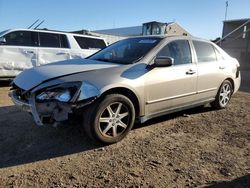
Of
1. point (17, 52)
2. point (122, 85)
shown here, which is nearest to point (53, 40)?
point (17, 52)

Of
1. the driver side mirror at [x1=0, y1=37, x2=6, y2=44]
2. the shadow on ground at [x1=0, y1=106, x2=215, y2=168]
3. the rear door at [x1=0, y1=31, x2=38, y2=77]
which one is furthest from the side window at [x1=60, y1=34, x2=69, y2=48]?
the shadow on ground at [x1=0, y1=106, x2=215, y2=168]

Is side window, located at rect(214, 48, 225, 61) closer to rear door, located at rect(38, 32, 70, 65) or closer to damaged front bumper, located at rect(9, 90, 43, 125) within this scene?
damaged front bumper, located at rect(9, 90, 43, 125)

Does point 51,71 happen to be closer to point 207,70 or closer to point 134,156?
point 134,156

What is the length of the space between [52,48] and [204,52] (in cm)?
566

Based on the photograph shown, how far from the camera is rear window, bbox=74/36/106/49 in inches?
435

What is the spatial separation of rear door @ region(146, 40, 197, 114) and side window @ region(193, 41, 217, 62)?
0.29m

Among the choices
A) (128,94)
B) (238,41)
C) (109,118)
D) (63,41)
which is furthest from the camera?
(238,41)

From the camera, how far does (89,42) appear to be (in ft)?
37.3

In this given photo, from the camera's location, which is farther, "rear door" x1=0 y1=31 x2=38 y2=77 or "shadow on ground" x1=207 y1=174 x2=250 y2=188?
"rear door" x1=0 y1=31 x2=38 y2=77

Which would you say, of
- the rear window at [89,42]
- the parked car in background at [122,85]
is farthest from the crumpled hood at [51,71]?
the rear window at [89,42]

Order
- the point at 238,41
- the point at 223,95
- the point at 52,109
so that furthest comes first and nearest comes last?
the point at 238,41
the point at 223,95
the point at 52,109

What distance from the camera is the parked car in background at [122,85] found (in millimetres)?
4312

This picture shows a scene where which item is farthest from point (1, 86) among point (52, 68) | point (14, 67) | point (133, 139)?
point (133, 139)

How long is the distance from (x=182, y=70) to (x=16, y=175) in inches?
130
